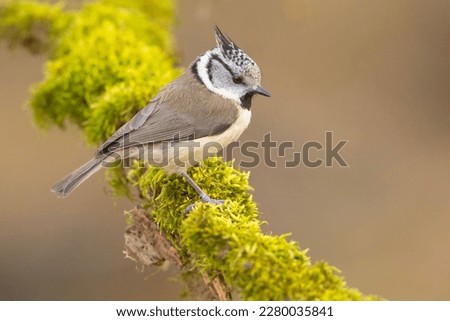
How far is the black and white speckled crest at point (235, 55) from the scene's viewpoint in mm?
3277

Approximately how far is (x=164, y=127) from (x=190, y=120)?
0.15 m

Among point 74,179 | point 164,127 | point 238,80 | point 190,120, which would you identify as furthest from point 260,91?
point 74,179

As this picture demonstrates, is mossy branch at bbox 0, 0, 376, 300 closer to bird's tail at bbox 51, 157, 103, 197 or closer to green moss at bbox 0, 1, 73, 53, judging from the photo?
green moss at bbox 0, 1, 73, 53

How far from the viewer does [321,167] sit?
6.00 meters

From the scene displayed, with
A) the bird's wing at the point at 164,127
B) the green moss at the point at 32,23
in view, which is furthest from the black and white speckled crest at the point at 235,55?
the green moss at the point at 32,23

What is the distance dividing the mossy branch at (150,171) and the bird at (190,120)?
118mm

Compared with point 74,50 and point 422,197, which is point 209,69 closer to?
point 74,50

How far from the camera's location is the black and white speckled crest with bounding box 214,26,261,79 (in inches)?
129

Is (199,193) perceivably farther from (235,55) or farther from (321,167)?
(321,167)

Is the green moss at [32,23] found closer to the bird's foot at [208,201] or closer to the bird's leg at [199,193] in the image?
the bird's leg at [199,193]

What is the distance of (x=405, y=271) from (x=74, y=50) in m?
3.22

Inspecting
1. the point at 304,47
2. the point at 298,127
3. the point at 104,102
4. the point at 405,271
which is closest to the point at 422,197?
the point at 405,271

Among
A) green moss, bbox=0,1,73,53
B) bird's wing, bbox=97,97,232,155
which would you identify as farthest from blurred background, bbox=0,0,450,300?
bird's wing, bbox=97,97,232,155

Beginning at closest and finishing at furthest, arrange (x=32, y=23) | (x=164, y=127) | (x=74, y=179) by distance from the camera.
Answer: (x=74, y=179), (x=164, y=127), (x=32, y=23)
